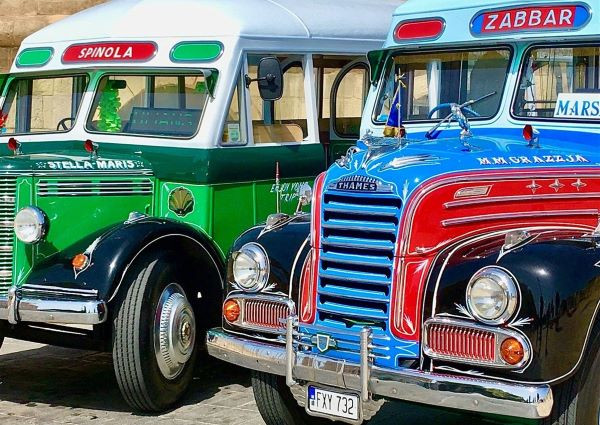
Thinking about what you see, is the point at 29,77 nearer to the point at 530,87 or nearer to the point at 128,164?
the point at 128,164

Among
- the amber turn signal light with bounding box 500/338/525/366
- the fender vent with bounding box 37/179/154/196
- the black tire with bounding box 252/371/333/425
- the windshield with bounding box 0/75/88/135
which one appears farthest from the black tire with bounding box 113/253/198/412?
the amber turn signal light with bounding box 500/338/525/366

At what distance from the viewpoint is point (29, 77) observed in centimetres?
872

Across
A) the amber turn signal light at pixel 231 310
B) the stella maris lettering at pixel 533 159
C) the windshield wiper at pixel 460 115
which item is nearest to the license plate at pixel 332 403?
the amber turn signal light at pixel 231 310

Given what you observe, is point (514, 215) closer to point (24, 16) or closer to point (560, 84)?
point (560, 84)

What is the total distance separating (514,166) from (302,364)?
135cm

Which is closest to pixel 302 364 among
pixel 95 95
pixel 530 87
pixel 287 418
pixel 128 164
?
pixel 287 418

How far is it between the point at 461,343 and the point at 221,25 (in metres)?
3.50

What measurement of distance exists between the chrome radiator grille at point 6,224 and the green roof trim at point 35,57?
5.27 ft

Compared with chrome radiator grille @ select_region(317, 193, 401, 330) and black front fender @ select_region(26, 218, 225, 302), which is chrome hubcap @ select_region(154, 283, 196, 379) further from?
chrome radiator grille @ select_region(317, 193, 401, 330)

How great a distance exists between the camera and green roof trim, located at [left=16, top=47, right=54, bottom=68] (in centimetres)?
864

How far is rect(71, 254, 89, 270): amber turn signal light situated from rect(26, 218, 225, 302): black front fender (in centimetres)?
2

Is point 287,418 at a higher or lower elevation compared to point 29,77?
lower

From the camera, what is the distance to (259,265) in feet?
19.7

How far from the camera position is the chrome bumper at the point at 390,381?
16.3 feet
